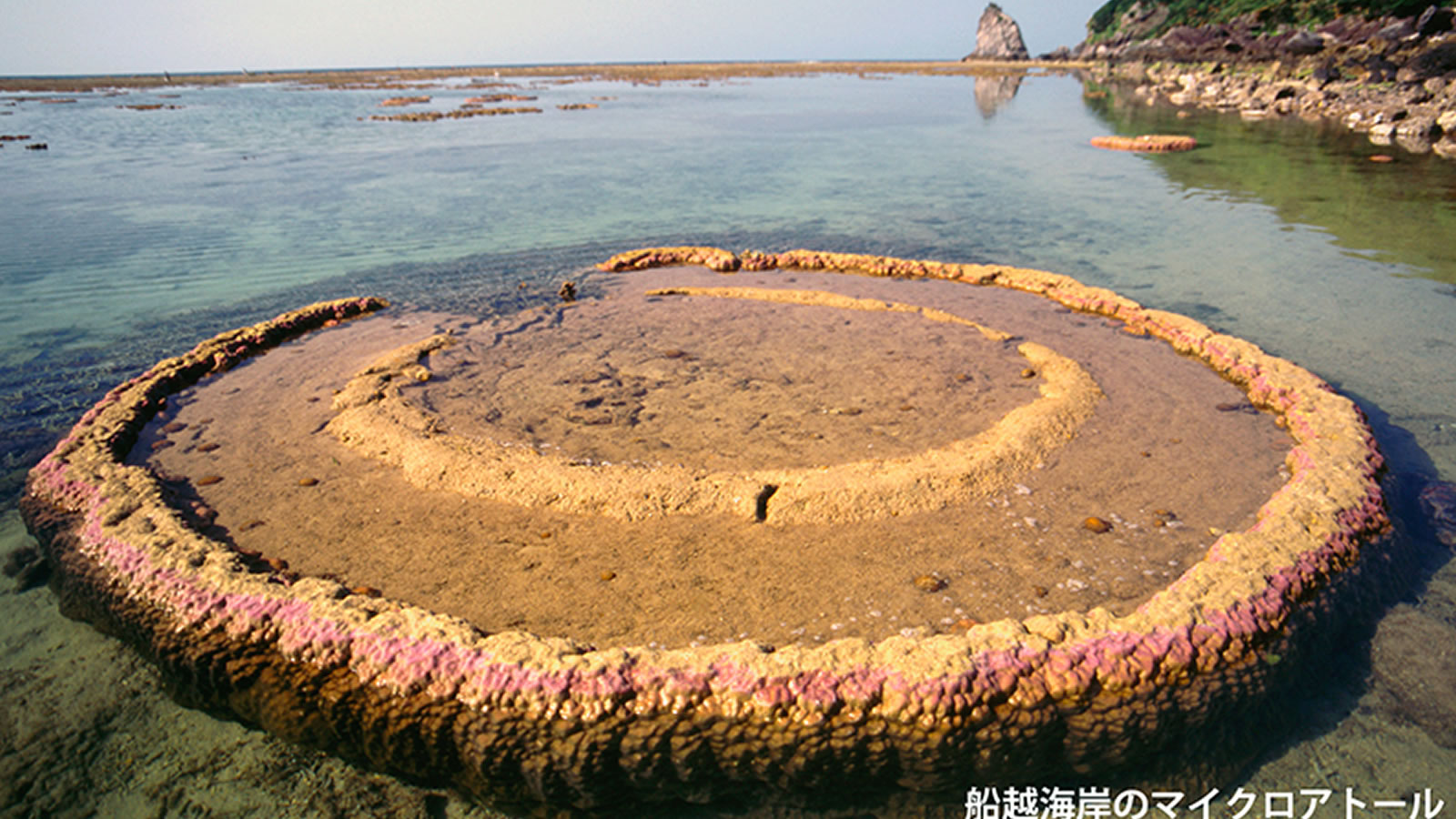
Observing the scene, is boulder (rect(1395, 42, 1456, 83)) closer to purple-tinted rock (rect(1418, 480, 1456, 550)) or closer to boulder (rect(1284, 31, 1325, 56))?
boulder (rect(1284, 31, 1325, 56))

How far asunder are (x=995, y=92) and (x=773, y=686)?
44.7m

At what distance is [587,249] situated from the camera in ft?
32.1

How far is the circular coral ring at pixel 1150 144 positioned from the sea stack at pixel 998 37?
287 ft

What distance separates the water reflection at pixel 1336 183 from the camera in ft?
29.7

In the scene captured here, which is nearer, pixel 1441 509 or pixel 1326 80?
pixel 1441 509

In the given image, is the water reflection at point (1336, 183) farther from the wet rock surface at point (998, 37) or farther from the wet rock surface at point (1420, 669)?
the wet rock surface at point (998, 37)

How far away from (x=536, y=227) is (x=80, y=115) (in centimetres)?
3482

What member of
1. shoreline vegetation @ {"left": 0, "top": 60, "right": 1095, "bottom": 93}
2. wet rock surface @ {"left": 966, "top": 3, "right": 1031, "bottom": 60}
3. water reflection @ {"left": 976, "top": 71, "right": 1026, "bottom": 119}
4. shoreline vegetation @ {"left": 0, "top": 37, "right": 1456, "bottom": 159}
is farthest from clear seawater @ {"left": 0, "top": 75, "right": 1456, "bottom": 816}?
wet rock surface @ {"left": 966, "top": 3, "right": 1031, "bottom": 60}

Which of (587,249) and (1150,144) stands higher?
(1150,144)

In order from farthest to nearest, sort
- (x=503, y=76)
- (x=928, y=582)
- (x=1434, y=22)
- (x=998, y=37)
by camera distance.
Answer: (x=998, y=37)
(x=503, y=76)
(x=1434, y=22)
(x=928, y=582)

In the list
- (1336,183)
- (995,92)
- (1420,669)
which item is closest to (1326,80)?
(1336,183)

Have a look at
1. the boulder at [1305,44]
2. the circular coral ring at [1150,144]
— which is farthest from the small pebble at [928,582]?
the boulder at [1305,44]

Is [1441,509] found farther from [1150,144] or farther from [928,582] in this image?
[1150,144]

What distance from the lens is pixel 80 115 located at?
32.6 m
